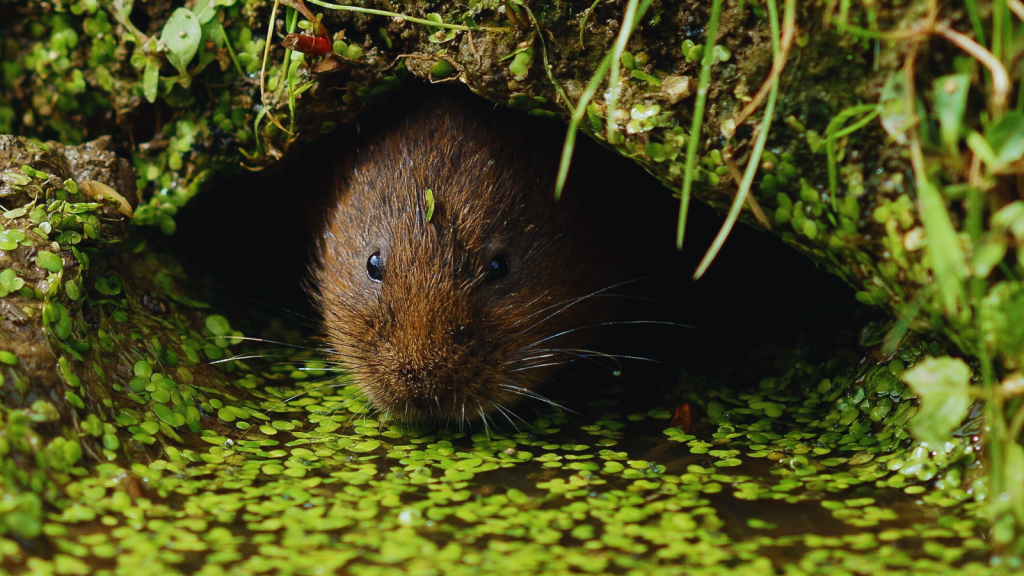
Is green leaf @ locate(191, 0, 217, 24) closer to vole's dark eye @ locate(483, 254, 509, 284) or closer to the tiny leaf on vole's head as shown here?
the tiny leaf on vole's head

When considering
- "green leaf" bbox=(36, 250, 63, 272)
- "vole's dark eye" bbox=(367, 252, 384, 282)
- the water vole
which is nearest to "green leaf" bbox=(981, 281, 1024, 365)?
the water vole

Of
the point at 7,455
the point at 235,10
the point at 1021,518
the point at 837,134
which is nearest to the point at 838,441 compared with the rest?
the point at 1021,518

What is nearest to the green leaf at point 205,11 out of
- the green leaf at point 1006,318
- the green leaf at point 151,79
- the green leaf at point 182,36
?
the green leaf at point 182,36

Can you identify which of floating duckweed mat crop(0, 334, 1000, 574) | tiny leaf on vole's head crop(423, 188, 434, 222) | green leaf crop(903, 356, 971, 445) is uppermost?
tiny leaf on vole's head crop(423, 188, 434, 222)

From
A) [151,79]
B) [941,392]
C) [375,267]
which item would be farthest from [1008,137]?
[151,79]

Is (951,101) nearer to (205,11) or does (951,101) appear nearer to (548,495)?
(548,495)

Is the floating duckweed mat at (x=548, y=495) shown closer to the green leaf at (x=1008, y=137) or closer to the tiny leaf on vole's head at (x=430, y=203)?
the tiny leaf on vole's head at (x=430, y=203)
